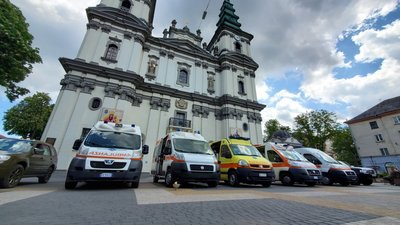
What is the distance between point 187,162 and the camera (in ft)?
22.9

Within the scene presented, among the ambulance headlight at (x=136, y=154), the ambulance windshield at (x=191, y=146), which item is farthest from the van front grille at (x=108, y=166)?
the ambulance windshield at (x=191, y=146)

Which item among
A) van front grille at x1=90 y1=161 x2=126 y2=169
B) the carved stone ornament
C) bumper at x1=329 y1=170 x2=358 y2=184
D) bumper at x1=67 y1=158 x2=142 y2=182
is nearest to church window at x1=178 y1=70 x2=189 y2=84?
the carved stone ornament

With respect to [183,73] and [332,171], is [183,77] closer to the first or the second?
[183,73]

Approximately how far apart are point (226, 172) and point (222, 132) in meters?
13.4

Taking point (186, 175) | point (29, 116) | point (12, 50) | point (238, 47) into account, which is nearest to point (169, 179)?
point (186, 175)

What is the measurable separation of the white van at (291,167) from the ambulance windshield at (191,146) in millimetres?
4704

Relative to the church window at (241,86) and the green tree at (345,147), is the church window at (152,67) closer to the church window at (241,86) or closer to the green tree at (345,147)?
the church window at (241,86)

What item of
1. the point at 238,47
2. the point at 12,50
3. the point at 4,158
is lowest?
the point at 4,158

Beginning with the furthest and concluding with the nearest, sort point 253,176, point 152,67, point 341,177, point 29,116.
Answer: point 29,116 → point 152,67 → point 341,177 → point 253,176

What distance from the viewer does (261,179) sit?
8.05m

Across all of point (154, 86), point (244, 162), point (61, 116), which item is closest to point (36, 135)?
point (61, 116)

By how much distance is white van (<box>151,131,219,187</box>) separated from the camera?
6.91 meters

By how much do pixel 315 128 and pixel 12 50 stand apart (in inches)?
1994

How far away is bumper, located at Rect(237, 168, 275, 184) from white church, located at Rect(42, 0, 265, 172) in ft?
38.5
